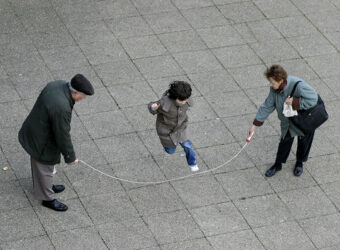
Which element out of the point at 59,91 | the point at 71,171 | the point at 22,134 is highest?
the point at 59,91

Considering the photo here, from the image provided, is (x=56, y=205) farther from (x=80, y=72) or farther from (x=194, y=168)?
(x=80, y=72)

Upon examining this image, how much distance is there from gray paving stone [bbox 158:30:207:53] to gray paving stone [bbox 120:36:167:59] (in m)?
0.12

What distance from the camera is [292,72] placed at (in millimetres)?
10203

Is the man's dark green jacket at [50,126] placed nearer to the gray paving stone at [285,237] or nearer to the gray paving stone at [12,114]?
the gray paving stone at [12,114]

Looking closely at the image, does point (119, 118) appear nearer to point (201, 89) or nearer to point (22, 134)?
point (201, 89)

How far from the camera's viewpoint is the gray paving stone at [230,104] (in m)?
9.31

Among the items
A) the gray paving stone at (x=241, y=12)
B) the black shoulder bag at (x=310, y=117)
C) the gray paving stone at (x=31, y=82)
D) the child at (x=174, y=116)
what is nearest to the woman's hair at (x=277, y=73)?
the black shoulder bag at (x=310, y=117)

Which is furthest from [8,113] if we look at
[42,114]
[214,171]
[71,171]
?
[214,171]

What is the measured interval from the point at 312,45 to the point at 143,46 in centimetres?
270

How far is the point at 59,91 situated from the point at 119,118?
2.28m

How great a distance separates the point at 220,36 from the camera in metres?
10.9

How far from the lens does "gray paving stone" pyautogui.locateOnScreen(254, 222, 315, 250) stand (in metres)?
7.45

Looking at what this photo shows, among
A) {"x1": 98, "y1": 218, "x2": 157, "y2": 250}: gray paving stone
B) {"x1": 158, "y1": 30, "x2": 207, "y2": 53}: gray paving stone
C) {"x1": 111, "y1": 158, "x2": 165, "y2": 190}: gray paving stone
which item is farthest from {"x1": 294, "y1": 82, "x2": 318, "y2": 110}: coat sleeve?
{"x1": 158, "y1": 30, "x2": 207, "y2": 53}: gray paving stone

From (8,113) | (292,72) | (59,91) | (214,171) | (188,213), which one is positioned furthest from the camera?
(292,72)
